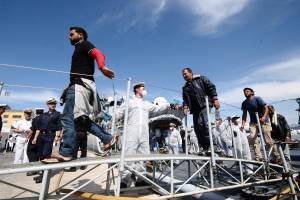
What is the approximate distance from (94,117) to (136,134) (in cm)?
169

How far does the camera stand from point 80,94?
347cm

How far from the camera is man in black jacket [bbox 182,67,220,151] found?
5195mm

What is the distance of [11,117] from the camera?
77.0 meters

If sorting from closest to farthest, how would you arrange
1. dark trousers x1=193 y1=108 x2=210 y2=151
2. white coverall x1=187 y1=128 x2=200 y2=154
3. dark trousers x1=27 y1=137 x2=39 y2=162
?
dark trousers x1=193 y1=108 x2=210 y2=151 < dark trousers x1=27 y1=137 x2=39 y2=162 < white coverall x1=187 y1=128 x2=200 y2=154

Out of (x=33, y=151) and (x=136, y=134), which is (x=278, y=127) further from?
(x=33, y=151)

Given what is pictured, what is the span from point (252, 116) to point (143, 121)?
3553 mm

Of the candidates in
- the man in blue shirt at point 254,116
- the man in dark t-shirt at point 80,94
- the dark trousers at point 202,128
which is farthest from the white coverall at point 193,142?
the man in dark t-shirt at point 80,94

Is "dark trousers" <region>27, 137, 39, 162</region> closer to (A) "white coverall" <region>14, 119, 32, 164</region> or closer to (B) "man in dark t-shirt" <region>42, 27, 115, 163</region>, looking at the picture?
(A) "white coverall" <region>14, 119, 32, 164</region>

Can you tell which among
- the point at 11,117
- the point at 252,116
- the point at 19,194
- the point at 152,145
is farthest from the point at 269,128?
the point at 11,117

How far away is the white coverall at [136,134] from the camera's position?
518 cm

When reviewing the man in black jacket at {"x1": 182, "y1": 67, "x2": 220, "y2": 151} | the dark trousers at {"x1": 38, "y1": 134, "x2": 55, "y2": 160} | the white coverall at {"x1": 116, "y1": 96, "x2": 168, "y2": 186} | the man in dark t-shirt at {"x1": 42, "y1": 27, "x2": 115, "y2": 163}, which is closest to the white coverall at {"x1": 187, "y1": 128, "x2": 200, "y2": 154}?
the man in black jacket at {"x1": 182, "y1": 67, "x2": 220, "y2": 151}

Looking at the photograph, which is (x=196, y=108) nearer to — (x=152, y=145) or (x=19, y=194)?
(x=19, y=194)

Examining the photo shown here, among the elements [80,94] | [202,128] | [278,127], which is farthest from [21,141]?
[278,127]

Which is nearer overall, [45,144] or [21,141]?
[45,144]
